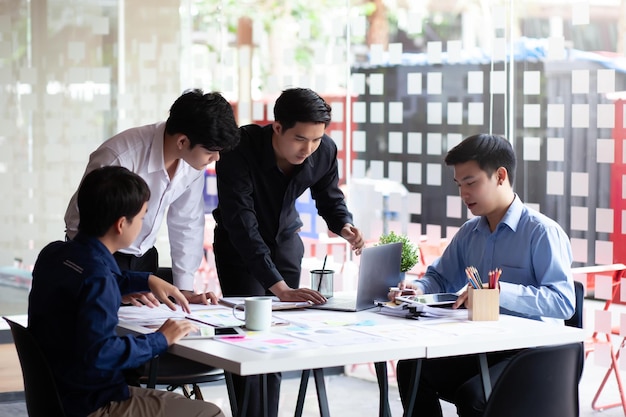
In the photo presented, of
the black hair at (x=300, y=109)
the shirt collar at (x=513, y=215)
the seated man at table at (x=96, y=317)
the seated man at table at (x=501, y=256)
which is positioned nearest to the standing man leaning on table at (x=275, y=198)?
the black hair at (x=300, y=109)

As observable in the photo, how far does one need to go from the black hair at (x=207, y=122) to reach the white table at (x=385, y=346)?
2.00 feet

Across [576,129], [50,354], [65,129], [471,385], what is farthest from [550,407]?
[65,129]

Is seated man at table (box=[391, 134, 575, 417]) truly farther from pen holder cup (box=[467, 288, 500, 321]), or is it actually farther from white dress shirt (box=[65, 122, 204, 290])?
white dress shirt (box=[65, 122, 204, 290])

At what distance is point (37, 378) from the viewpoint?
2883 millimetres

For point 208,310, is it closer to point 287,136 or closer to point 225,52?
point 287,136

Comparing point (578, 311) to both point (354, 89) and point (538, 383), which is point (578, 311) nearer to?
point (538, 383)

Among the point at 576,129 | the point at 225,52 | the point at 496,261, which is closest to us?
the point at 496,261

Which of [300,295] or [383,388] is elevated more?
[300,295]

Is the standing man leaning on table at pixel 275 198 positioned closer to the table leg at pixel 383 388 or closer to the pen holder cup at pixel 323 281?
the pen holder cup at pixel 323 281

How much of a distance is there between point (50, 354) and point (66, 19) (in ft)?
10.8

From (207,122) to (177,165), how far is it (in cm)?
37

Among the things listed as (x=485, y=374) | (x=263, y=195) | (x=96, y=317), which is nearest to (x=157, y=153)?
(x=263, y=195)

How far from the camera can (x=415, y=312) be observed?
3.32 meters

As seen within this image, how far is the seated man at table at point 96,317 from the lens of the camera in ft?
9.01
